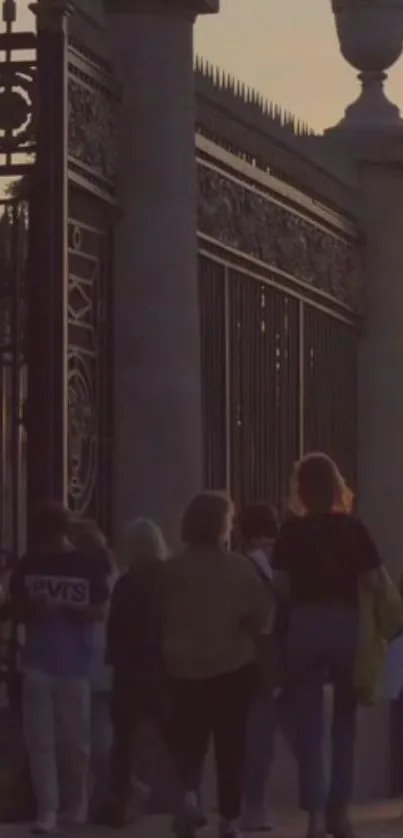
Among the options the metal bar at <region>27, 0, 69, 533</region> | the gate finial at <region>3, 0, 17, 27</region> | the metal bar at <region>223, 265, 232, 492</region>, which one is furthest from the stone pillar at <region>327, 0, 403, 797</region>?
the metal bar at <region>27, 0, 69, 533</region>

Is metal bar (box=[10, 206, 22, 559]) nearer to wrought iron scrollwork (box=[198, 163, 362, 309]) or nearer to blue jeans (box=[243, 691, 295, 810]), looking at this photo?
blue jeans (box=[243, 691, 295, 810])

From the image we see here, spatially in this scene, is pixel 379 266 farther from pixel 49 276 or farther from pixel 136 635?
pixel 136 635

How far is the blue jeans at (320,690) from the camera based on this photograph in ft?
39.1

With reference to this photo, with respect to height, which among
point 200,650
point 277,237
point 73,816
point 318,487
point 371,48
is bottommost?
point 73,816

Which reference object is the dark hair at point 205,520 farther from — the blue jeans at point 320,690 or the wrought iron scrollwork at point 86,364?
the wrought iron scrollwork at point 86,364

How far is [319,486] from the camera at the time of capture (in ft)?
39.2

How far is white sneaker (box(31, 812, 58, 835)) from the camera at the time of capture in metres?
12.3

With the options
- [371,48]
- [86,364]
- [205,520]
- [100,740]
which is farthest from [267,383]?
[205,520]

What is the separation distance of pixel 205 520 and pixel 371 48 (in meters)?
7.49

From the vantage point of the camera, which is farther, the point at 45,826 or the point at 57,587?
the point at 57,587

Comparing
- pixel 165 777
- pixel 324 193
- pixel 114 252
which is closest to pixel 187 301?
pixel 114 252

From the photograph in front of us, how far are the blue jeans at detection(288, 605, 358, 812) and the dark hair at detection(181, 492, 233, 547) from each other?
0.50 meters

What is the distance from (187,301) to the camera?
14.2 m

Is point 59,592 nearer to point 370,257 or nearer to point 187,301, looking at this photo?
point 187,301
